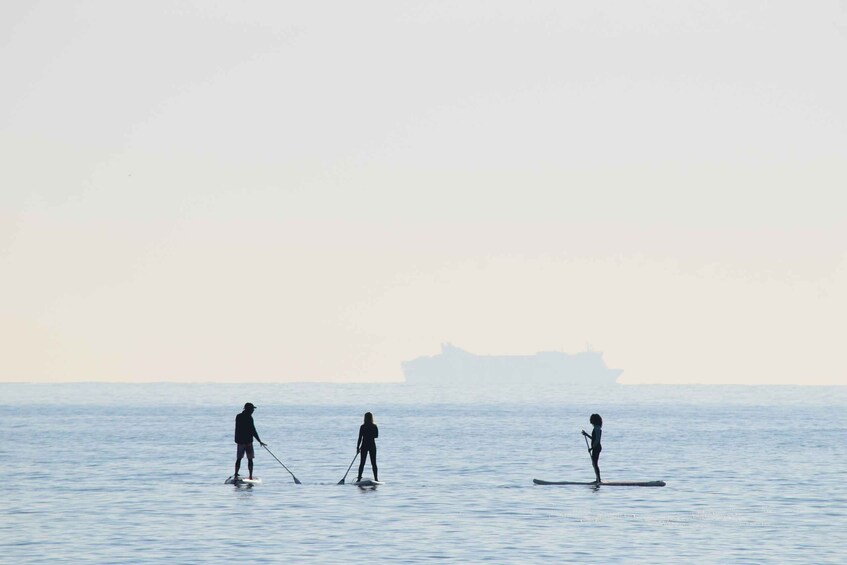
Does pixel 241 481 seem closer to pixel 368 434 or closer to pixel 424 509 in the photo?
pixel 368 434

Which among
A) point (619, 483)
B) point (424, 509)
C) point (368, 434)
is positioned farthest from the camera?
point (619, 483)

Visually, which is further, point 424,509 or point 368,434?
point 368,434

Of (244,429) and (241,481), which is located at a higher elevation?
(244,429)

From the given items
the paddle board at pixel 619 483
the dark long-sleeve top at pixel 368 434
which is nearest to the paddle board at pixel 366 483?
the dark long-sleeve top at pixel 368 434

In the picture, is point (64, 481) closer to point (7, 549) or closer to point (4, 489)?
point (4, 489)

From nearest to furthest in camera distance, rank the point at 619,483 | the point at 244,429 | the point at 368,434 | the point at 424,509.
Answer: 1. the point at 424,509
2. the point at 244,429
3. the point at 368,434
4. the point at 619,483

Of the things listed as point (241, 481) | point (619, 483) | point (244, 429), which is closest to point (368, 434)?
point (244, 429)

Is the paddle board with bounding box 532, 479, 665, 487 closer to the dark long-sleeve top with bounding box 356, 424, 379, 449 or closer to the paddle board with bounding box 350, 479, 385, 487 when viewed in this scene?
the paddle board with bounding box 350, 479, 385, 487

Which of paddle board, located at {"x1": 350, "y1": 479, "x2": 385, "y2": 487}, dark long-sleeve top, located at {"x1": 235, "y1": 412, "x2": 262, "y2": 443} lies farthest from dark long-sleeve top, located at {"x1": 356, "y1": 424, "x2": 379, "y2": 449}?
dark long-sleeve top, located at {"x1": 235, "y1": 412, "x2": 262, "y2": 443}

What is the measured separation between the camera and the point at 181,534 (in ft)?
87.0

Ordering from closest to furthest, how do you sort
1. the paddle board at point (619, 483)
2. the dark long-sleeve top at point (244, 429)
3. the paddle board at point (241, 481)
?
the dark long-sleeve top at point (244, 429) < the paddle board at point (619, 483) < the paddle board at point (241, 481)

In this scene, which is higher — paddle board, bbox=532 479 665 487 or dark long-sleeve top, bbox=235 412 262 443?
dark long-sleeve top, bbox=235 412 262 443

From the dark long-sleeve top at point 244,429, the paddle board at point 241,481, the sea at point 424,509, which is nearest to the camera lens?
the sea at point 424,509

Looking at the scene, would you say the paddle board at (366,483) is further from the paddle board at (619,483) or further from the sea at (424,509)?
the paddle board at (619,483)
